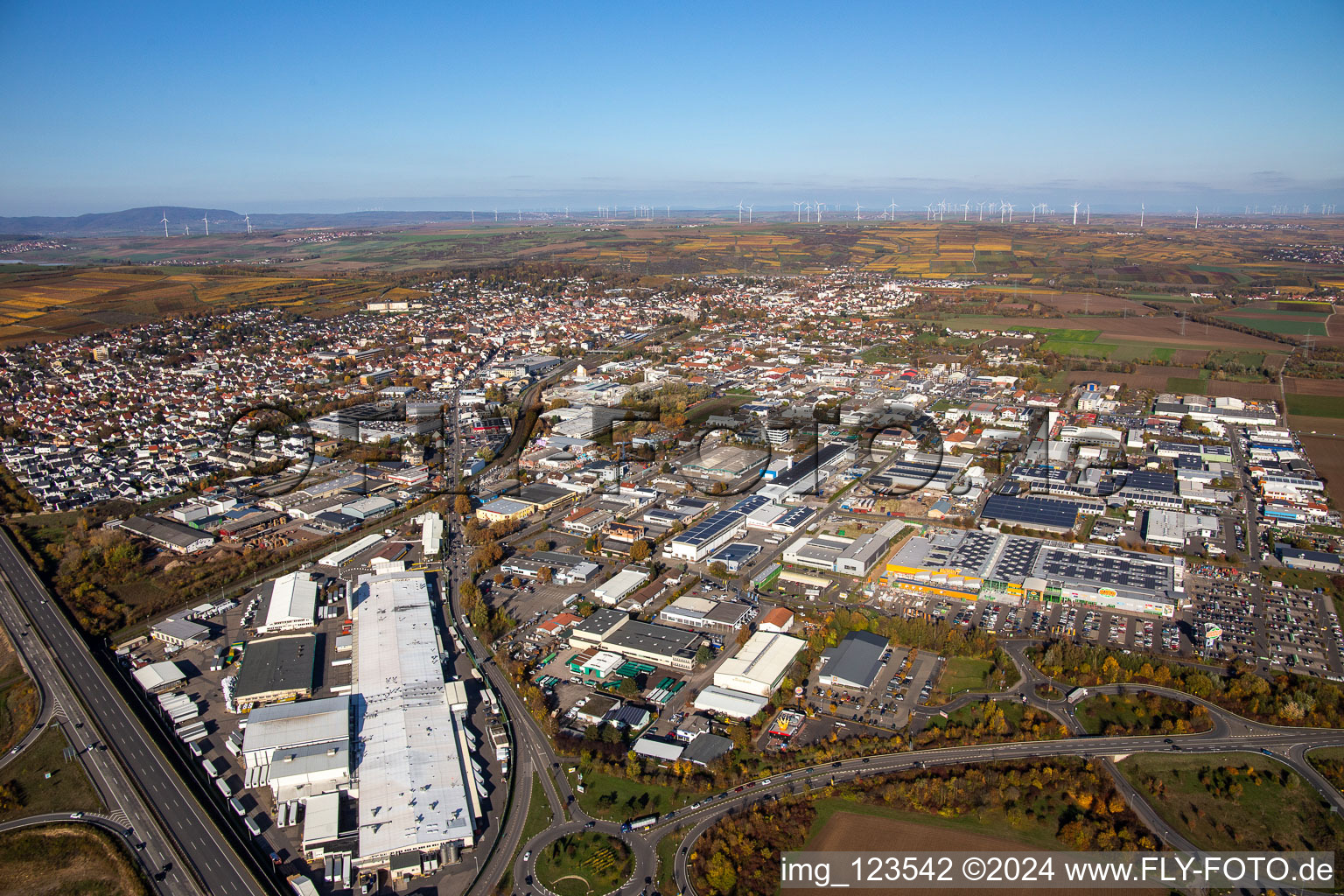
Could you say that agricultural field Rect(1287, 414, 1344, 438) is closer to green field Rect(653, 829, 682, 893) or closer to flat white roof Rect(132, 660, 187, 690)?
green field Rect(653, 829, 682, 893)

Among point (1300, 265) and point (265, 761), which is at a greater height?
point (1300, 265)

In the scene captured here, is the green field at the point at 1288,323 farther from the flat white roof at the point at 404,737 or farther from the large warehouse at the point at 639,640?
the flat white roof at the point at 404,737

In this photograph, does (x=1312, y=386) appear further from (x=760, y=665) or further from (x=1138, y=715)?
(x=760, y=665)

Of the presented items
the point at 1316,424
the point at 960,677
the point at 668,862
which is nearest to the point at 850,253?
the point at 1316,424

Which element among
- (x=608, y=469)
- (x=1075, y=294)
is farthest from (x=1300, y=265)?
(x=608, y=469)

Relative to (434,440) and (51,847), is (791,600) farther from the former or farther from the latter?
(434,440)

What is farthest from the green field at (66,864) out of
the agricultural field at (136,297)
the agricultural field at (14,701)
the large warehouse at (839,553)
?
the agricultural field at (136,297)
